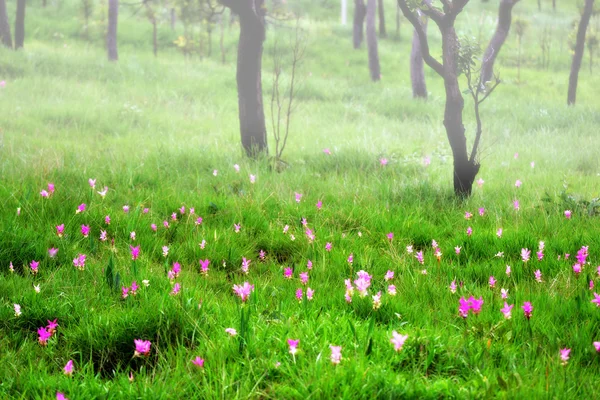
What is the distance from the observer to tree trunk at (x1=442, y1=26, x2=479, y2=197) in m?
5.65

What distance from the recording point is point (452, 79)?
565 centimetres

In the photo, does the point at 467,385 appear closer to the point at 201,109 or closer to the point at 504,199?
the point at 504,199

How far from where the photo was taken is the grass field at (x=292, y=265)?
2240mm

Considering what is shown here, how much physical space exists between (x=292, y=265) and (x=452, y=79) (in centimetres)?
292

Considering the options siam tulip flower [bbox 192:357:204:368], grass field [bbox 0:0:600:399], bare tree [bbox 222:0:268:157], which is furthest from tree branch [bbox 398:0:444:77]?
siam tulip flower [bbox 192:357:204:368]

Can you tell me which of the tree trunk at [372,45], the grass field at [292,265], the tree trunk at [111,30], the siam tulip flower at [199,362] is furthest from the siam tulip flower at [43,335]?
the tree trunk at [111,30]

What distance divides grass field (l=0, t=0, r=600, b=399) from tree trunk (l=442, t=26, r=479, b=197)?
0.20m

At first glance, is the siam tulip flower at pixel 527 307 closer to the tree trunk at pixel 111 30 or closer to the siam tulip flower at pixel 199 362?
the siam tulip flower at pixel 199 362

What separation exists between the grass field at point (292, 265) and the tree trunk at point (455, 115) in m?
0.20

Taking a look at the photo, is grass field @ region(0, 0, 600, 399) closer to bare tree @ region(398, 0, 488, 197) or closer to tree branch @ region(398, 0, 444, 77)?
bare tree @ region(398, 0, 488, 197)

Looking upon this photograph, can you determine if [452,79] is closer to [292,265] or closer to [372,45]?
[292,265]

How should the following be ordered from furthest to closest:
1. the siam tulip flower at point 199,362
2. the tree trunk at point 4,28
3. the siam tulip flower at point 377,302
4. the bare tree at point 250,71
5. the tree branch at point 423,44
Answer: the tree trunk at point 4,28 → the bare tree at point 250,71 → the tree branch at point 423,44 → the siam tulip flower at point 377,302 → the siam tulip flower at point 199,362

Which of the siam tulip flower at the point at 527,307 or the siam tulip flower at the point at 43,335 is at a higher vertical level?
the siam tulip flower at the point at 527,307

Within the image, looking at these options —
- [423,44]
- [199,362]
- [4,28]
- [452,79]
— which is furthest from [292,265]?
[4,28]
